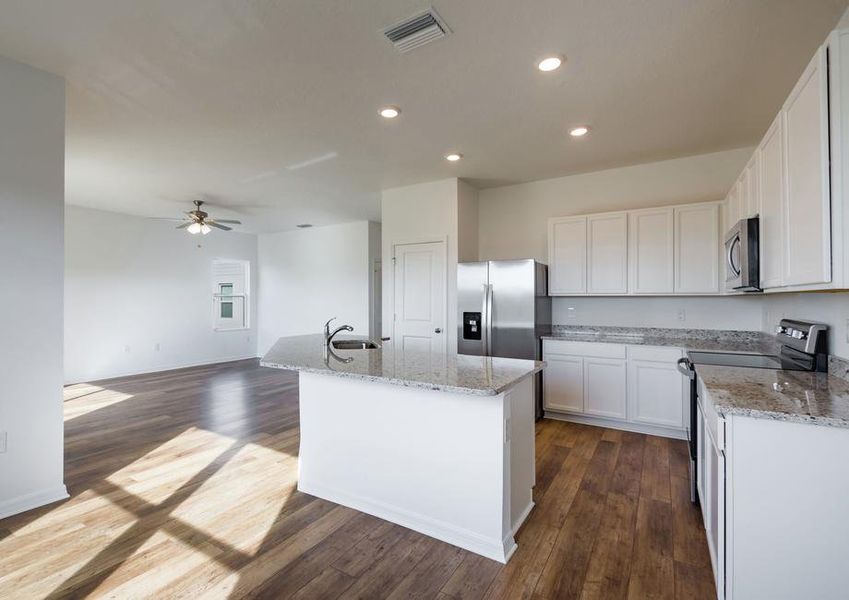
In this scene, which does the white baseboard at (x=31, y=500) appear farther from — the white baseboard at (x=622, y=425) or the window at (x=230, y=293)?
the window at (x=230, y=293)

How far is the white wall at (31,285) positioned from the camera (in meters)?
2.42

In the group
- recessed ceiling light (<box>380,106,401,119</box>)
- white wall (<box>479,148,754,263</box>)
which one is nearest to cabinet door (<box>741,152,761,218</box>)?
white wall (<box>479,148,754,263</box>)

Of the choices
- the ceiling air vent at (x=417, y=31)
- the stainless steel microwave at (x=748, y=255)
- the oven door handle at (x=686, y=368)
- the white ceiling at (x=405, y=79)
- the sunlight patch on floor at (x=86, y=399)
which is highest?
the white ceiling at (x=405, y=79)

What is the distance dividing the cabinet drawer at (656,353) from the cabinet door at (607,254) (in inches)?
24.6

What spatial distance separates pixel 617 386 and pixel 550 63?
2.89 metres

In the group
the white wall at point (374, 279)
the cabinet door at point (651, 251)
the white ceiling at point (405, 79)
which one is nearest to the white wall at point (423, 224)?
the white ceiling at point (405, 79)

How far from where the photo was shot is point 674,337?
4102mm

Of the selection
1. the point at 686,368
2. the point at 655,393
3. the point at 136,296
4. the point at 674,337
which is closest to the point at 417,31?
the point at 686,368

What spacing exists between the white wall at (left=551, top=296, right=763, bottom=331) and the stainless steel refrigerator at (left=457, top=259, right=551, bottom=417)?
323 millimetres

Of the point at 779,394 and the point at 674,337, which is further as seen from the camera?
the point at 674,337

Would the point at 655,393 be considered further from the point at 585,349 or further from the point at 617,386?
the point at 585,349

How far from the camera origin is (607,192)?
443 cm

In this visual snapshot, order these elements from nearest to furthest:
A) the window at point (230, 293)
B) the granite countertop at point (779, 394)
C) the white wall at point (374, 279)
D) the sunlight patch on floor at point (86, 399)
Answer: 1. the granite countertop at point (779, 394)
2. the sunlight patch on floor at point (86, 399)
3. the white wall at point (374, 279)
4. the window at point (230, 293)

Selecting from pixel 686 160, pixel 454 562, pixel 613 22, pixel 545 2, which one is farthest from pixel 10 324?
pixel 686 160
